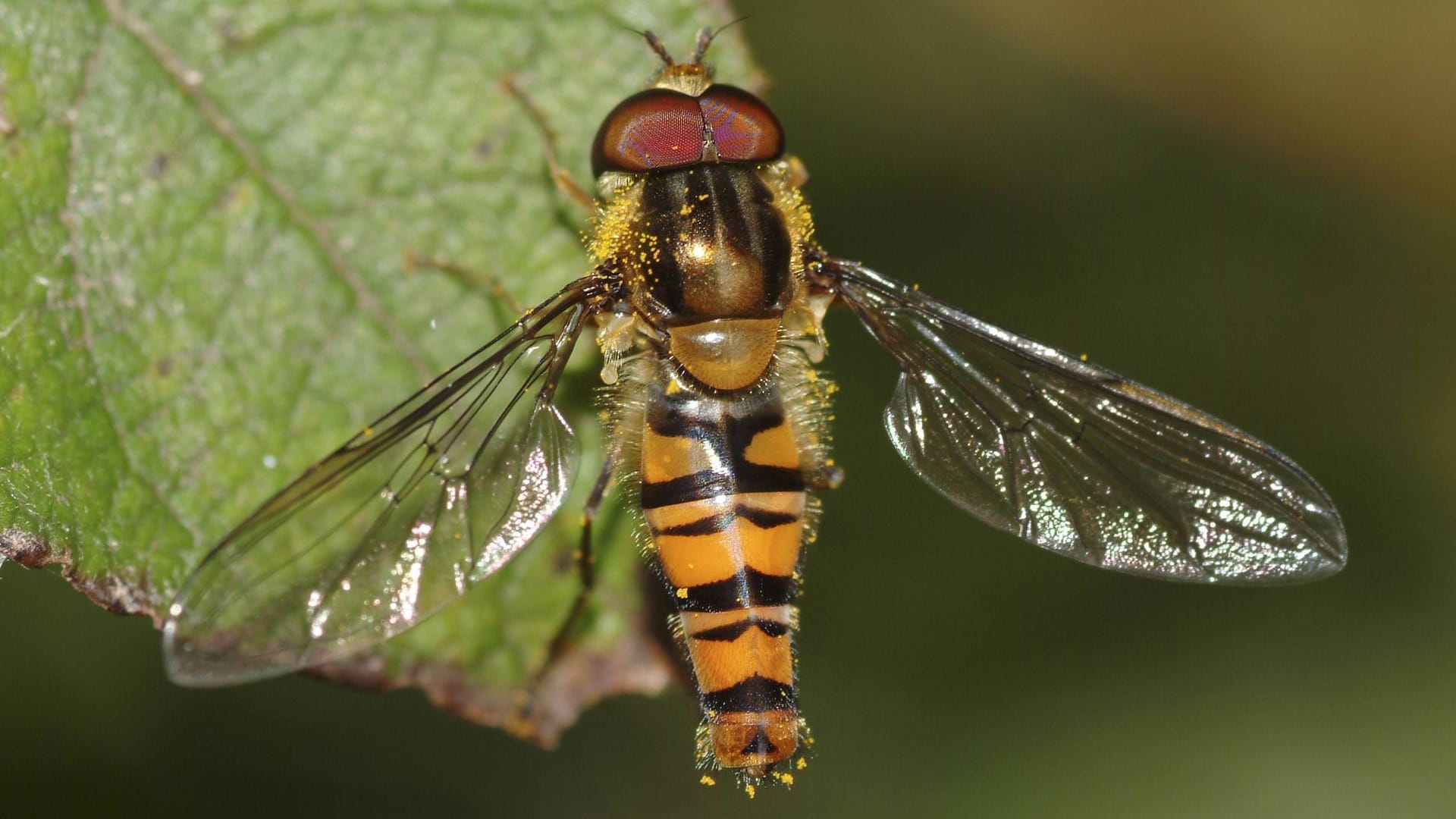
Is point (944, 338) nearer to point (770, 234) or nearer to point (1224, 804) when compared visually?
point (770, 234)

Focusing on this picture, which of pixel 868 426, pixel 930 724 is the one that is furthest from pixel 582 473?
pixel 930 724

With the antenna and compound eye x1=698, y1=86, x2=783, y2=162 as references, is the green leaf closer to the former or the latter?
the antenna

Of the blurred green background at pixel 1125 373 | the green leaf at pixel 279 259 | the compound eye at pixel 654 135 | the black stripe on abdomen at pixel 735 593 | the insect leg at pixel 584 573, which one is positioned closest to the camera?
the green leaf at pixel 279 259

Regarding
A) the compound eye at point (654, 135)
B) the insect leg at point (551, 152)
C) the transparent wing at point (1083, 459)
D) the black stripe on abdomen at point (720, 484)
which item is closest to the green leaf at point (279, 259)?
the insect leg at point (551, 152)

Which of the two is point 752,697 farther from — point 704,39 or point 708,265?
point 704,39

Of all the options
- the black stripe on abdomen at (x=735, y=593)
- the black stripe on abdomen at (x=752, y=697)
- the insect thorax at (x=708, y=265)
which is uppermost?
the insect thorax at (x=708, y=265)

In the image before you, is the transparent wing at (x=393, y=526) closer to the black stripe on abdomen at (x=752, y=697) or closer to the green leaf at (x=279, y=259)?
the green leaf at (x=279, y=259)
